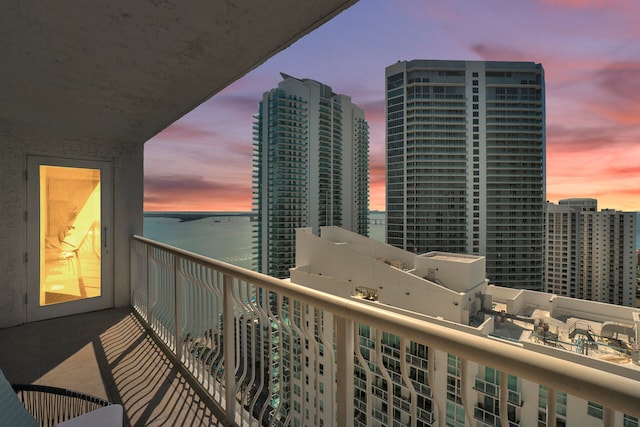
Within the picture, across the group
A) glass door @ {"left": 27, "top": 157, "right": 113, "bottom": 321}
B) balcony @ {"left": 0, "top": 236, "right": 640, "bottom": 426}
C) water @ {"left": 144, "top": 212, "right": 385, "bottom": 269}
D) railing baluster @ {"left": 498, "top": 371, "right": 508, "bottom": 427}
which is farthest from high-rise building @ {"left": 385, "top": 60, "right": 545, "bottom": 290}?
railing baluster @ {"left": 498, "top": 371, "right": 508, "bottom": 427}

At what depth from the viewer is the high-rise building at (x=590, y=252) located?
89.8 feet

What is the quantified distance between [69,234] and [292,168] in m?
29.6

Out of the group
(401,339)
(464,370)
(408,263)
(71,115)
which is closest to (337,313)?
(401,339)

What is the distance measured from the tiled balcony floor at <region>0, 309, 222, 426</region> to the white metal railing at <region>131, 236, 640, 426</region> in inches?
5.9

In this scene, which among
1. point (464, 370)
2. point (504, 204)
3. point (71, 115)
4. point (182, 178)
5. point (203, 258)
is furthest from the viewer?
point (504, 204)

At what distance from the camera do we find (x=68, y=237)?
12.4 ft

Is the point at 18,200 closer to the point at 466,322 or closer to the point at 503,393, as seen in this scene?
the point at 503,393

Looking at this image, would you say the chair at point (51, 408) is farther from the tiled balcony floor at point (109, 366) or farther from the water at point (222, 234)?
the water at point (222, 234)

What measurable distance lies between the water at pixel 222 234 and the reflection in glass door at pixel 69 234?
26276 millimetres

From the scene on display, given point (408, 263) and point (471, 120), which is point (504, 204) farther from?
point (408, 263)

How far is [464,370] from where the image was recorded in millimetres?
721

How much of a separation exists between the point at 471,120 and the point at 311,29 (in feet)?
132

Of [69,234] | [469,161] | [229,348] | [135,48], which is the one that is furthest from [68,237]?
[469,161]

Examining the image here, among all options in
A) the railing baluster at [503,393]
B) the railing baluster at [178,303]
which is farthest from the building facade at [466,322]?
the railing baluster at [503,393]
